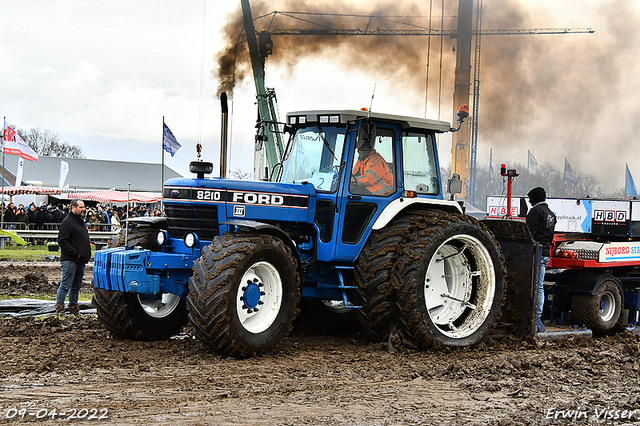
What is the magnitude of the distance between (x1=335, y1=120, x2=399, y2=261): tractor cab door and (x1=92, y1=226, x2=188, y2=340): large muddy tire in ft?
6.97

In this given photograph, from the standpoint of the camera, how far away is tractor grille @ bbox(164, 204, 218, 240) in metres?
7.20

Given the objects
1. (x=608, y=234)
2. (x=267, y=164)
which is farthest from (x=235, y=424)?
(x=608, y=234)

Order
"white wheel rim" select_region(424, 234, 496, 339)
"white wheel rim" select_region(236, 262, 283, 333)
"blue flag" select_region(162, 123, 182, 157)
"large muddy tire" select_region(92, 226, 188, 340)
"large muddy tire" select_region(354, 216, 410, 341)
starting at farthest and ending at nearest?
"blue flag" select_region(162, 123, 182, 157)
"white wheel rim" select_region(424, 234, 496, 339)
"large muddy tire" select_region(92, 226, 188, 340)
"large muddy tire" select_region(354, 216, 410, 341)
"white wheel rim" select_region(236, 262, 283, 333)

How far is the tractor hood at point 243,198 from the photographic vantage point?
7.16 metres

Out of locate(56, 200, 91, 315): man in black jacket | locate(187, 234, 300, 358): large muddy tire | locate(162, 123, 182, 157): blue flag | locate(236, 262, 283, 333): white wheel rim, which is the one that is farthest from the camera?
locate(162, 123, 182, 157): blue flag

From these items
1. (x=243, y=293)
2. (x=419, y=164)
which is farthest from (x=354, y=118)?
(x=243, y=293)

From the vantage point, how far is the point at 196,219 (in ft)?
23.8

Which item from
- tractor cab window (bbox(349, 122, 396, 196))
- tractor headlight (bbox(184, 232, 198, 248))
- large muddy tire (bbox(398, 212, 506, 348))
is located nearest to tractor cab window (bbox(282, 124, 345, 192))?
tractor cab window (bbox(349, 122, 396, 196))

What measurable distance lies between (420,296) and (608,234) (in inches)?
242

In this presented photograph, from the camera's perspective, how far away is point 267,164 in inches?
353

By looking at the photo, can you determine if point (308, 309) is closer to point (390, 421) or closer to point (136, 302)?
point (136, 302)

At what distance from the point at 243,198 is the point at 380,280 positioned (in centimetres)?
172

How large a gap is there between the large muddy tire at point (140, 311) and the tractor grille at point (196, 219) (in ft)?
2.02

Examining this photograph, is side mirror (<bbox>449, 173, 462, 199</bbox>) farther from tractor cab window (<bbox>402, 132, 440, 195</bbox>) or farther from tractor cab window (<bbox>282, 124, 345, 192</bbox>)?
tractor cab window (<bbox>282, 124, 345, 192</bbox>)
